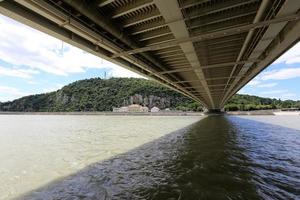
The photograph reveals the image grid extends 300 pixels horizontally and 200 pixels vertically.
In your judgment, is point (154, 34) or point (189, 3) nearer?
point (189, 3)

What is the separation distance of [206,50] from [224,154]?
6470mm

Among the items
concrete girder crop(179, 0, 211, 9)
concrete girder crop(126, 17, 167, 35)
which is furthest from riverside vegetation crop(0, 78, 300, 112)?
concrete girder crop(179, 0, 211, 9)

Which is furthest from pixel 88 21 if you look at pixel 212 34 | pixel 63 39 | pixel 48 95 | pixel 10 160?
pixel 48 95

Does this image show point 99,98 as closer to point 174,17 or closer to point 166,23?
point 166,23

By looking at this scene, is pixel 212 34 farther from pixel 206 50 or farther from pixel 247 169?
pixel 247 169

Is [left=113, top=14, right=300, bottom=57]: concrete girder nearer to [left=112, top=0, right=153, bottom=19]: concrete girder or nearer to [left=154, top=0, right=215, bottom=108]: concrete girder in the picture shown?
[left=154, top=0, right=215, bottom=108]: concrete girder

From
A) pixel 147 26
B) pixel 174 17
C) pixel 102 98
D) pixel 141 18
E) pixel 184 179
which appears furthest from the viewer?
pixel 102 98

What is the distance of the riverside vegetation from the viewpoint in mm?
170625

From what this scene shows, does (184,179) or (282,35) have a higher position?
(282,35)

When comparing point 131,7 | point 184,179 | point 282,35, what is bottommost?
point 184,179

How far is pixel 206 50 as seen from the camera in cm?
1412

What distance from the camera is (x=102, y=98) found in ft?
567

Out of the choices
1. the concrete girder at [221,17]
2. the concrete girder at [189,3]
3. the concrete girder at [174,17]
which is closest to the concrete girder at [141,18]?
the concrete girder at [174,17]

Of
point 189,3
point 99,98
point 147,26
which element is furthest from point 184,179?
point 99,98
